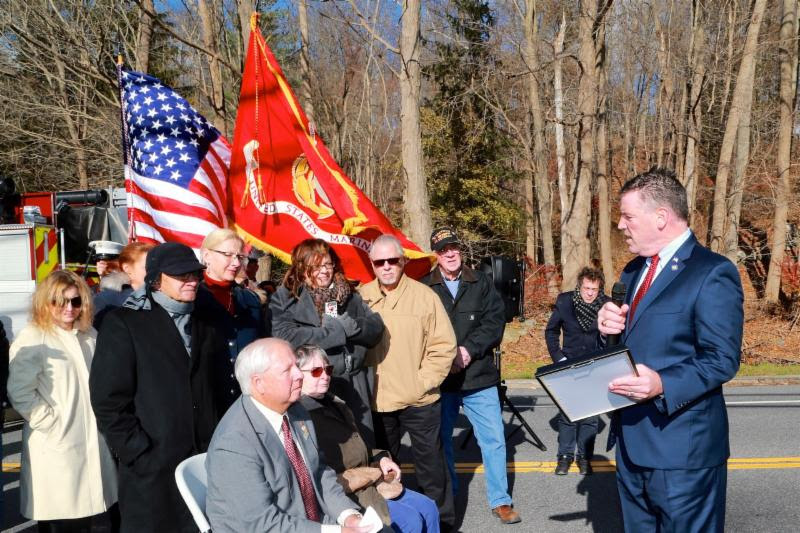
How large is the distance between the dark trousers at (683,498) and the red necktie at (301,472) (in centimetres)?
149

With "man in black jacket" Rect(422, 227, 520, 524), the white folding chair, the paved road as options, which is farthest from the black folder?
the paved road

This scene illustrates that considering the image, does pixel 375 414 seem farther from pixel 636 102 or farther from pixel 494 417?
pixel 636 102

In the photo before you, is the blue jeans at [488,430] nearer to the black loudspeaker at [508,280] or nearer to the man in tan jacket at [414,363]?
the man in tan jacket at [414,363]

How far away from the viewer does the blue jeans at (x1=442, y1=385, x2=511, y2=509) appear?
5516mm

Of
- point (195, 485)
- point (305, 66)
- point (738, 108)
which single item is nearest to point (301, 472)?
point (195, 485)

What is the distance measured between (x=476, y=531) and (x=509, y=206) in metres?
24.1

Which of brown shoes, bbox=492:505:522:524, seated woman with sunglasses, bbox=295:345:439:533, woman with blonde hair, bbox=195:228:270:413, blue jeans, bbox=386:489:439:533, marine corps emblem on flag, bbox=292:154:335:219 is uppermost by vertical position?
marine corps emblem on flag, bbox=292:154:335:219

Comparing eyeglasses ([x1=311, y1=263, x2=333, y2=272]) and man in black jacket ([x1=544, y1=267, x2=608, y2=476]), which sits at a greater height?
eyeglasses ([x1=311, y1=263, x2=333, y2=272])

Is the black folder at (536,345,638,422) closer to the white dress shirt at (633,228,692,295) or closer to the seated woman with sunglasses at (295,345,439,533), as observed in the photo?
the white dress shirt at (633,228,692,295)

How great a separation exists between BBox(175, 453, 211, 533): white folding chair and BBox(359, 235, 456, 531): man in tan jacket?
1.61 metres

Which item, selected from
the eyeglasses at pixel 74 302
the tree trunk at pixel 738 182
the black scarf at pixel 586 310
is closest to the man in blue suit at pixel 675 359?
the eyeglasses at pixel 74 302

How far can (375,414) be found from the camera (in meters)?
5.11

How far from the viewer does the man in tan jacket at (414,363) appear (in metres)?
4.96

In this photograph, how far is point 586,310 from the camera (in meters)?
6.72
